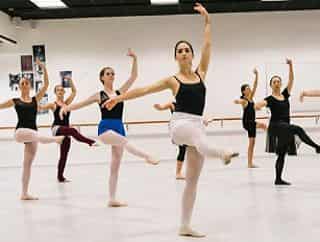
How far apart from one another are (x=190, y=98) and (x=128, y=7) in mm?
7734

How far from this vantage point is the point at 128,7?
10.6 metres

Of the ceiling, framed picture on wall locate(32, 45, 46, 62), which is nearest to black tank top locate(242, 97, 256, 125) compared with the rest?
the ceiling

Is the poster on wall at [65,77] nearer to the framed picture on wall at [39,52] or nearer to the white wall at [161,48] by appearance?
the white wall at [161,48]

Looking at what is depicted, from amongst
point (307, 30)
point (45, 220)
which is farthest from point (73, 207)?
point (307, 30)

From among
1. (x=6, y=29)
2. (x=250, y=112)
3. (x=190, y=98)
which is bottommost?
(x=250, y=112)

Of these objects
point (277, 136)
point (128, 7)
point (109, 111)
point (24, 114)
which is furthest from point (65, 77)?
point (109, 111)

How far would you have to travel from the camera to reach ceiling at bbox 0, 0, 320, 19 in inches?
404

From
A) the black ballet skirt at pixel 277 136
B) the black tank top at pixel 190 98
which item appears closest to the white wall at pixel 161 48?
the black ballet skirt at pixel 277 136

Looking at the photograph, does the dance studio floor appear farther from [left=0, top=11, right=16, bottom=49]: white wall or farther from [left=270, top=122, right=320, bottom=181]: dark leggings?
[left=0, top=11, right=16, bottom=49]: white wall

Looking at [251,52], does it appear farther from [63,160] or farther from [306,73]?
[63,160]

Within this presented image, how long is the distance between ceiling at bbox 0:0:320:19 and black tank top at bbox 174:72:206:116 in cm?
729

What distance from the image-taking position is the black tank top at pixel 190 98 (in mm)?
3273

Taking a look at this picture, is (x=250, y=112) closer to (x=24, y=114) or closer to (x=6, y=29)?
(x=24, y=114)

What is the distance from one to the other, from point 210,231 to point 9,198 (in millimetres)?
3154
